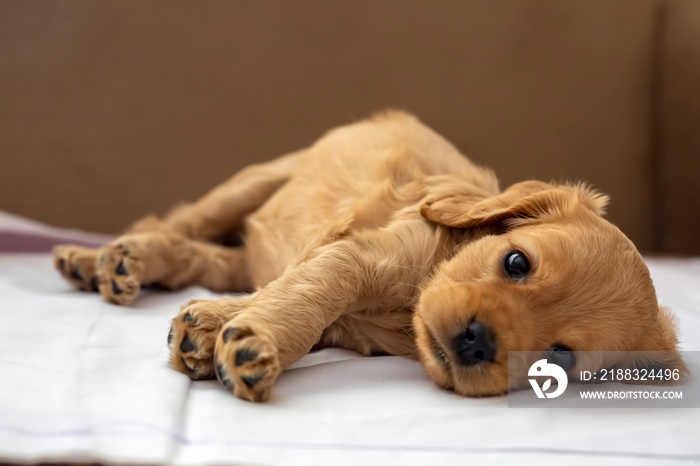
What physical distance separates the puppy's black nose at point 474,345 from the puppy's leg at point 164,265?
132cm

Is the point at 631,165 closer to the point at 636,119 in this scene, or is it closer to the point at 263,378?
the point at 636,119

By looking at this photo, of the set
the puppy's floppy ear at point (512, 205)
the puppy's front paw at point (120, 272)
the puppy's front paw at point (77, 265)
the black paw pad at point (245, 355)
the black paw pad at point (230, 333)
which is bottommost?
the puppy's front paw at point (77, 265)

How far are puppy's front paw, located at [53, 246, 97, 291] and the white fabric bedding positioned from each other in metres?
0.71

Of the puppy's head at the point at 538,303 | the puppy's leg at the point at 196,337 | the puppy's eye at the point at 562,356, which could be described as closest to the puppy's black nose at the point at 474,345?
the puppy's head at the point at 538,303

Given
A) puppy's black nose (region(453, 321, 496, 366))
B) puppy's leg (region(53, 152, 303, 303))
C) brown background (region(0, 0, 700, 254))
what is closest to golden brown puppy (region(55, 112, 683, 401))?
puppy's black nose (region(453, 321, 496, 366))

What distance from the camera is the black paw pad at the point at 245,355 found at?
1390mm

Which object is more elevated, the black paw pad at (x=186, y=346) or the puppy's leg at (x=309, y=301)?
the puppy's leg at (x=309, y=301)

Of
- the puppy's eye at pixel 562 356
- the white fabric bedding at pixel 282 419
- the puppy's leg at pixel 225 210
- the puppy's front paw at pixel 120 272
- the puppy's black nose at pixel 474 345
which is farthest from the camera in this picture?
the puppy's leg at pixel 225 210

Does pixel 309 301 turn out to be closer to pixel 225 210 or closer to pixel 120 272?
pixel 120 272

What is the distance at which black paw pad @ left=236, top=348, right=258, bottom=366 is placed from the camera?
1.39 meters

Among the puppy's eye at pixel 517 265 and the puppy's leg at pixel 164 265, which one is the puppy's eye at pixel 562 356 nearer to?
the puppy's eye at pixel 517 265

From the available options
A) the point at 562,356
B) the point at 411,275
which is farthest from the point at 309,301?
the point at 562,356

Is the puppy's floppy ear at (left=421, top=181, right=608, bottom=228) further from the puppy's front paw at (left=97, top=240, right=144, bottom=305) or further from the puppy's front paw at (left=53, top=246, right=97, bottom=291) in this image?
the puppy's front paw at (left=53, top=246, right=97, bottom=291)

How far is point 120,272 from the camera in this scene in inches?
90.2
